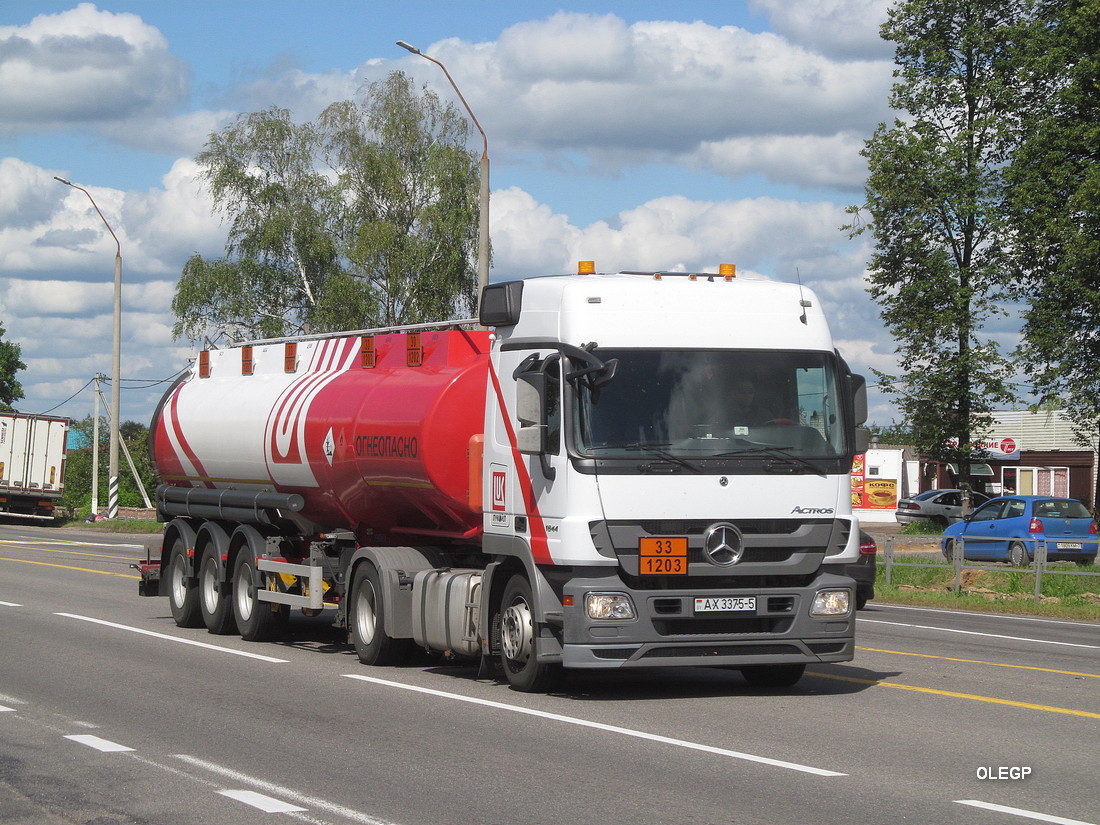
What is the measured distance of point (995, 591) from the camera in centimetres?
2680

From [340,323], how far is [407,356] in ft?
117

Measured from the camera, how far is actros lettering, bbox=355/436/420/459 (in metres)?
13.6

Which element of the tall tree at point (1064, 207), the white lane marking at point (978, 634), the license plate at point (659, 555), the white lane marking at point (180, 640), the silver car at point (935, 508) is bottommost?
the white lane marking at point (180, 640)

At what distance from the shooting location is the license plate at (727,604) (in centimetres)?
1112

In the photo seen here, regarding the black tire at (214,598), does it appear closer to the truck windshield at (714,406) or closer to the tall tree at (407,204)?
the truck windshield at (714,406)

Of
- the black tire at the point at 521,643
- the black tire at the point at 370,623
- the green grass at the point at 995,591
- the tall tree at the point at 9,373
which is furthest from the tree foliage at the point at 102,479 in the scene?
the black tire at the point at 521,643

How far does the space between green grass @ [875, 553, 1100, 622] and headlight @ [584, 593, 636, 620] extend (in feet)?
45.4

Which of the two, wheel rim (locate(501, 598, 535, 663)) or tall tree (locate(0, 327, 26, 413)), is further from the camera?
tall tree (locate(0, 327, 26, 413))

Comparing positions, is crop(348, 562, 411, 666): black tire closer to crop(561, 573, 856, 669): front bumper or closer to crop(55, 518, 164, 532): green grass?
crop(561, 573, 856, 669): front bumper

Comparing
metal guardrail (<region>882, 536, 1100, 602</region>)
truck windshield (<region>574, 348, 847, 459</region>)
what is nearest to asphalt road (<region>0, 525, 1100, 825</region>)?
truck windshield (<region>574, 348, 847, 459</region>)

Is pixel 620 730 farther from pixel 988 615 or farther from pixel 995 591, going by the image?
pixel 995 591

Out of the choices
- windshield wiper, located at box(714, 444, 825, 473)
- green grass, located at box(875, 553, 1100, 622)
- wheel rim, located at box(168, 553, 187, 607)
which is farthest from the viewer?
green grass, located at box(875, 553, 1100, 622)

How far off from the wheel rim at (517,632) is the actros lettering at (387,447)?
86.3 inches

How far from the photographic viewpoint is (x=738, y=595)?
1119cm
